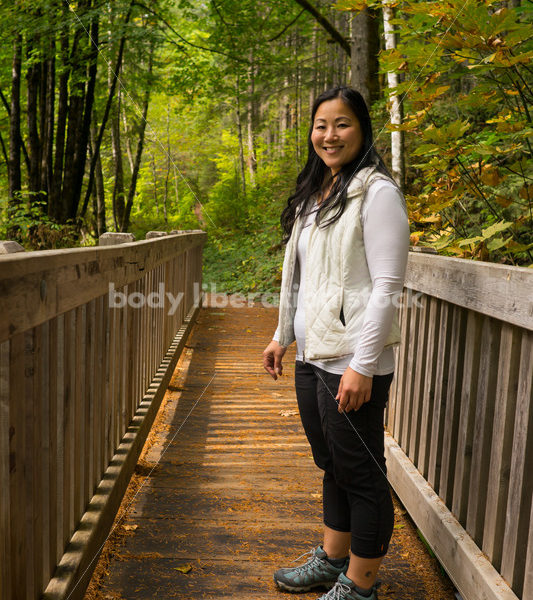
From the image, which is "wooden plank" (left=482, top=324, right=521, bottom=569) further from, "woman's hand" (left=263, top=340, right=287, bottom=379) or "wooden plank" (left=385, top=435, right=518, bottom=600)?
"woman's hand" (left=263, top=340, right=287, bottom=379)

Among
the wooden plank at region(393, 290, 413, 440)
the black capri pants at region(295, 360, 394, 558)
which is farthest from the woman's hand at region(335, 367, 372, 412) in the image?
the wooden plank at region(393, 290, 413, 440)

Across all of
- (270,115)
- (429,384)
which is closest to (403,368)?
(429,384)

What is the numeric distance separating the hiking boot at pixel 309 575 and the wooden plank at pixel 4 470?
1282 millimetres

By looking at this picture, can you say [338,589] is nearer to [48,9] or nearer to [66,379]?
[66,379]

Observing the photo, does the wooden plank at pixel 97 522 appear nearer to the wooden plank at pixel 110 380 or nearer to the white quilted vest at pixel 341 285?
the wooden plank at pixel 110 380

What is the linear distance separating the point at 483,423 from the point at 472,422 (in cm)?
15

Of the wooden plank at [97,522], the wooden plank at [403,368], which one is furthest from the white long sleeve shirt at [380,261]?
the wooden plank at [403,368]

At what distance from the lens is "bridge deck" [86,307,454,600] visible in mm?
2525

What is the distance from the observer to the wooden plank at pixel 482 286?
184 centimetres

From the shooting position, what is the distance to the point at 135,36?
1178cm

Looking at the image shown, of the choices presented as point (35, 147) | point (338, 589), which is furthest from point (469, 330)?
point (35, 147)

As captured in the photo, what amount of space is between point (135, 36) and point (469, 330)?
11348 millimetres

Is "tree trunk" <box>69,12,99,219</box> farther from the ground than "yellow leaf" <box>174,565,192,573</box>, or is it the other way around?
"tree trunk" <box>69,12,99,219</box>

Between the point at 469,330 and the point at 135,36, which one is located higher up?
the point at 135,36
